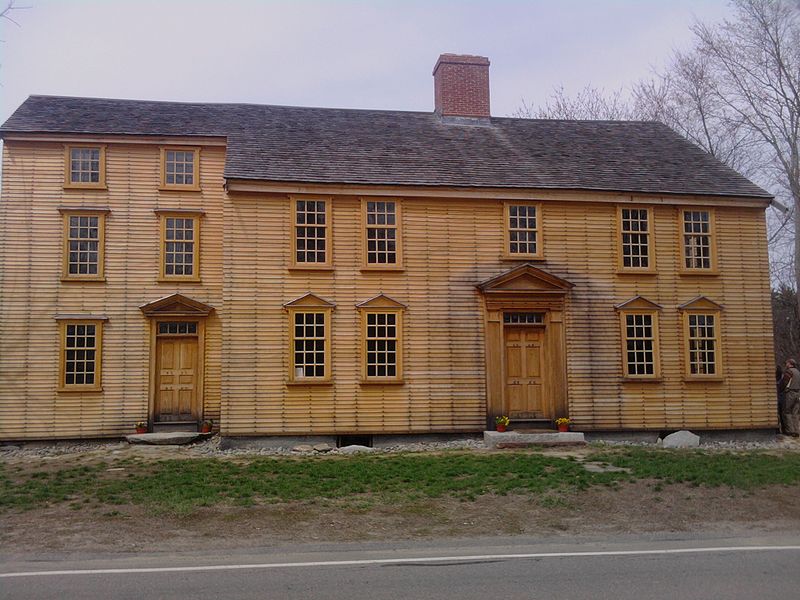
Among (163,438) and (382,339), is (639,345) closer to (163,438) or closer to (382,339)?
(382,339)

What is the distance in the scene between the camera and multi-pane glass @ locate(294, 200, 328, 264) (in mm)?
17859

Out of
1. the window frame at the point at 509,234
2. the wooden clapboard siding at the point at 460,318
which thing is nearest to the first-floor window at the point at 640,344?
the wooden clapboard siding at the point at 460,318

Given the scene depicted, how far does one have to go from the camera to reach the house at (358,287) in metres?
17.6

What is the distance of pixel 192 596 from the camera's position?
6.82 metres

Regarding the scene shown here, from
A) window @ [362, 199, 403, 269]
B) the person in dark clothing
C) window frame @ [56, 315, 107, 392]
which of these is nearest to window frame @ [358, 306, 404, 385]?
window @ [362, 199, 403, 269]

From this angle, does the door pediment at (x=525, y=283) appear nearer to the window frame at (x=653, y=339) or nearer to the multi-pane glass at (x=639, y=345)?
the window frame at (x=653, y=339)

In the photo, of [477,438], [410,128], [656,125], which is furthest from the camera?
[656,125]

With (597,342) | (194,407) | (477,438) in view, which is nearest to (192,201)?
(194,407)

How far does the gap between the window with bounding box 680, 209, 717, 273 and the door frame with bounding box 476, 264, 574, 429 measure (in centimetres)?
339

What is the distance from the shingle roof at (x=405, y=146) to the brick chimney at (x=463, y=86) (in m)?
0.52

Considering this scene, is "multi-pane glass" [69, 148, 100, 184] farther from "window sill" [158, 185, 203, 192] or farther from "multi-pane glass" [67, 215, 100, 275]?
"window sill" [158, 185, 203, 192]

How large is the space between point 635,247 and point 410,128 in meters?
6.96

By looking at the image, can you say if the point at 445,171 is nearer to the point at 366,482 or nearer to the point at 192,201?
the point at 192,201

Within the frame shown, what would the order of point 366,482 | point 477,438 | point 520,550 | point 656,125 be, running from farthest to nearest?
point 656,125 < point 477,438 < point 366,482 < point 520,550
